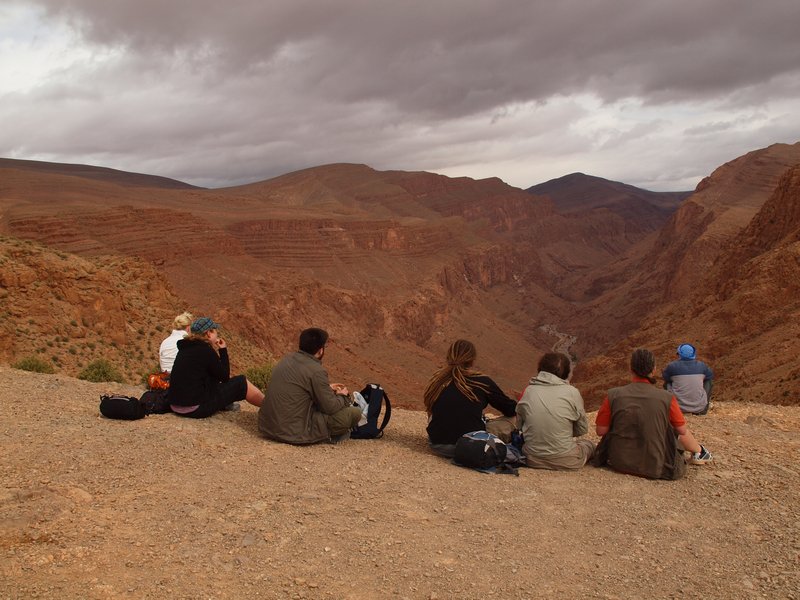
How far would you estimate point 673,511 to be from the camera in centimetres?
657

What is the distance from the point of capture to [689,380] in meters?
11.1

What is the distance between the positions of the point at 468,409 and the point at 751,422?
6.25 m

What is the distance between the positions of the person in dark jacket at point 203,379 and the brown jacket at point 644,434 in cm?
481

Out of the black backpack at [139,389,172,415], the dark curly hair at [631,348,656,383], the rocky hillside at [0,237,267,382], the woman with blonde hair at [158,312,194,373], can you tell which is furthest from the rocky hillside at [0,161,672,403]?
the dark curly hair at [631,348,656,383]

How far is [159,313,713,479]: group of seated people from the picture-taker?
7.48 metres

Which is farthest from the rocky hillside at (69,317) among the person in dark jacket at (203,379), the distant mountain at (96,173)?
the distant mountain at (96,173)

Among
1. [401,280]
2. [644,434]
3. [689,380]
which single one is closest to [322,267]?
[401,280]

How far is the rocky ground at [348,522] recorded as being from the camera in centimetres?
488

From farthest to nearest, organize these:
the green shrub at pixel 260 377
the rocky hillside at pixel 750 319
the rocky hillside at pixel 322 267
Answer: the rocky hillside at pixel 322 267 → the rocky hillside at pixel 750 319 → the green shrub at pixel 260 377

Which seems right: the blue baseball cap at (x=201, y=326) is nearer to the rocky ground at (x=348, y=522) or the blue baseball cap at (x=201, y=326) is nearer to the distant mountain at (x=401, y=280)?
the rocky ground at (x=348, y=522)

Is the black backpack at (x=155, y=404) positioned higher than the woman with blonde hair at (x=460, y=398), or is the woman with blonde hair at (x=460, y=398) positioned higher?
the woman with blonde hair at (x=460, y=398)

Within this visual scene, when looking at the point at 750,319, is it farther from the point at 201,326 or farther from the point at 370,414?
the point at 201,326

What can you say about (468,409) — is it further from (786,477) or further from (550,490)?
(786,477)

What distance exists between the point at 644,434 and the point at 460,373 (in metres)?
2.25
